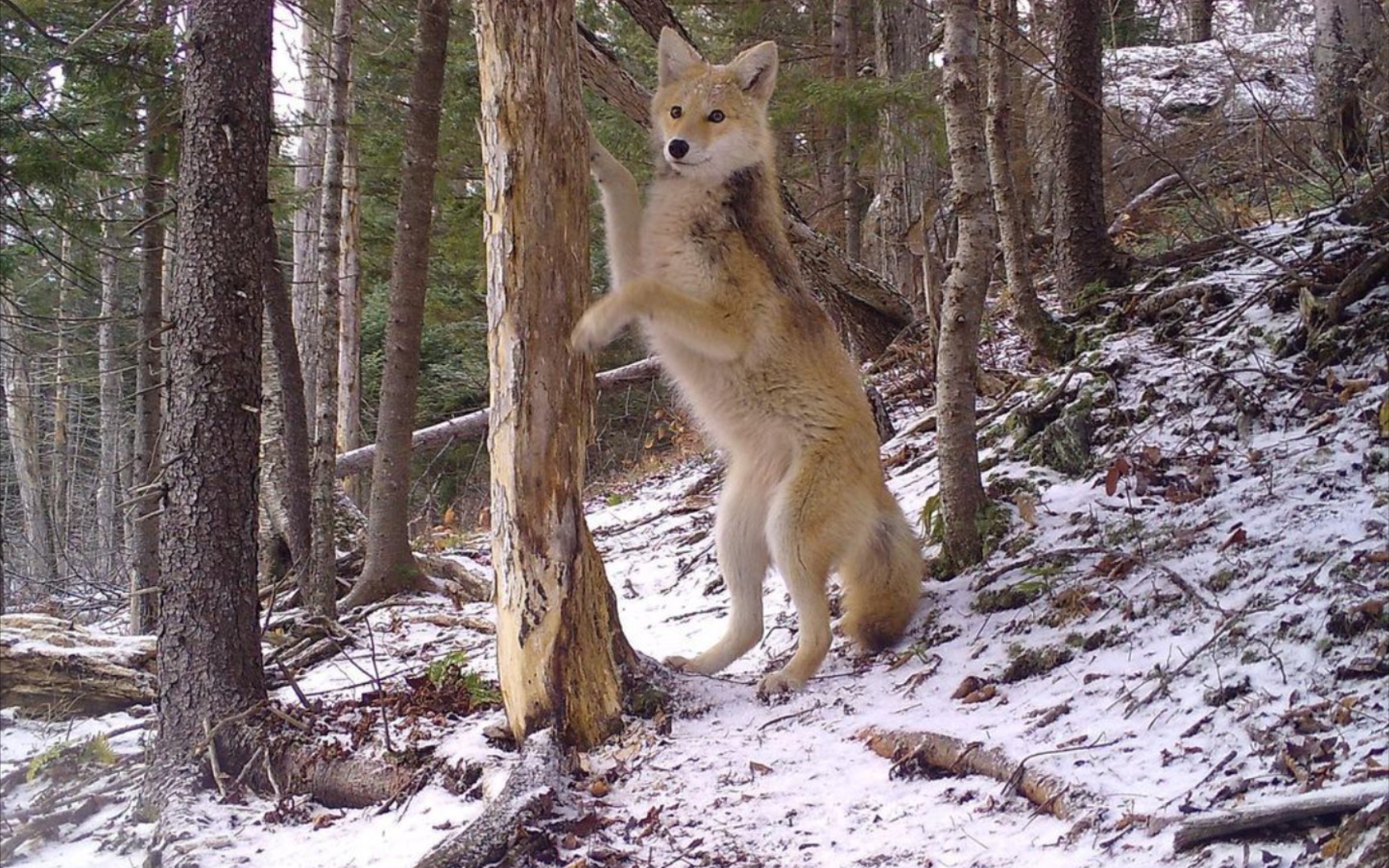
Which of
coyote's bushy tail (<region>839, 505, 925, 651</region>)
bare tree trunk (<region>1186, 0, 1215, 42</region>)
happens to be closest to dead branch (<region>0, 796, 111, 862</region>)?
coyote's bushy tail (<region>839, 505, 925, 651</region>)

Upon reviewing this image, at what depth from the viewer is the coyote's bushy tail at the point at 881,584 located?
523cm

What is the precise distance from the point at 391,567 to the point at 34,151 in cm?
381

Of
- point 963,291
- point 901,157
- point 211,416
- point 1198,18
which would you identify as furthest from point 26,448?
point 1198,18

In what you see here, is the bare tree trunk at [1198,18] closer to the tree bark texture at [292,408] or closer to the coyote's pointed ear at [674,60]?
the coyote's pointed ear at [674,60]

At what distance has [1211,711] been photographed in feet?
11.2

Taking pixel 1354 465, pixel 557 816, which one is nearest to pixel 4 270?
pixel 557 816

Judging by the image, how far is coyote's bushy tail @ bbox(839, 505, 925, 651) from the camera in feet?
17.2

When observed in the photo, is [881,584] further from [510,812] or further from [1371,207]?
[1371,207]

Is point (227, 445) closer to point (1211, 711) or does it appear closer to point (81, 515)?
point (1211, 711)

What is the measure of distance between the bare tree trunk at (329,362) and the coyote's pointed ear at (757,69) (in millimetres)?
4242

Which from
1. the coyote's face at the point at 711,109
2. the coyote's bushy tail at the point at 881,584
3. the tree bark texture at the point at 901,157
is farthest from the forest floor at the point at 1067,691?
the tree bark texture at the point at 901,157

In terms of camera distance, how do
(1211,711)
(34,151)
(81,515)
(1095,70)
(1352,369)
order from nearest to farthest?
(1211,711) → (1352,369) → (34,151) → (1095,70) → (81,515)

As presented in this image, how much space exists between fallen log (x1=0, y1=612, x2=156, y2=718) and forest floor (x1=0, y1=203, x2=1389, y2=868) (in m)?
0.20

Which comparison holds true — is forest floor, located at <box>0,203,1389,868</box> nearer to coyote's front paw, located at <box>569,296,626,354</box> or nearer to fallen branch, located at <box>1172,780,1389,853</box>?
fallen branch, located at <box>1172,780,1389,853</box>
